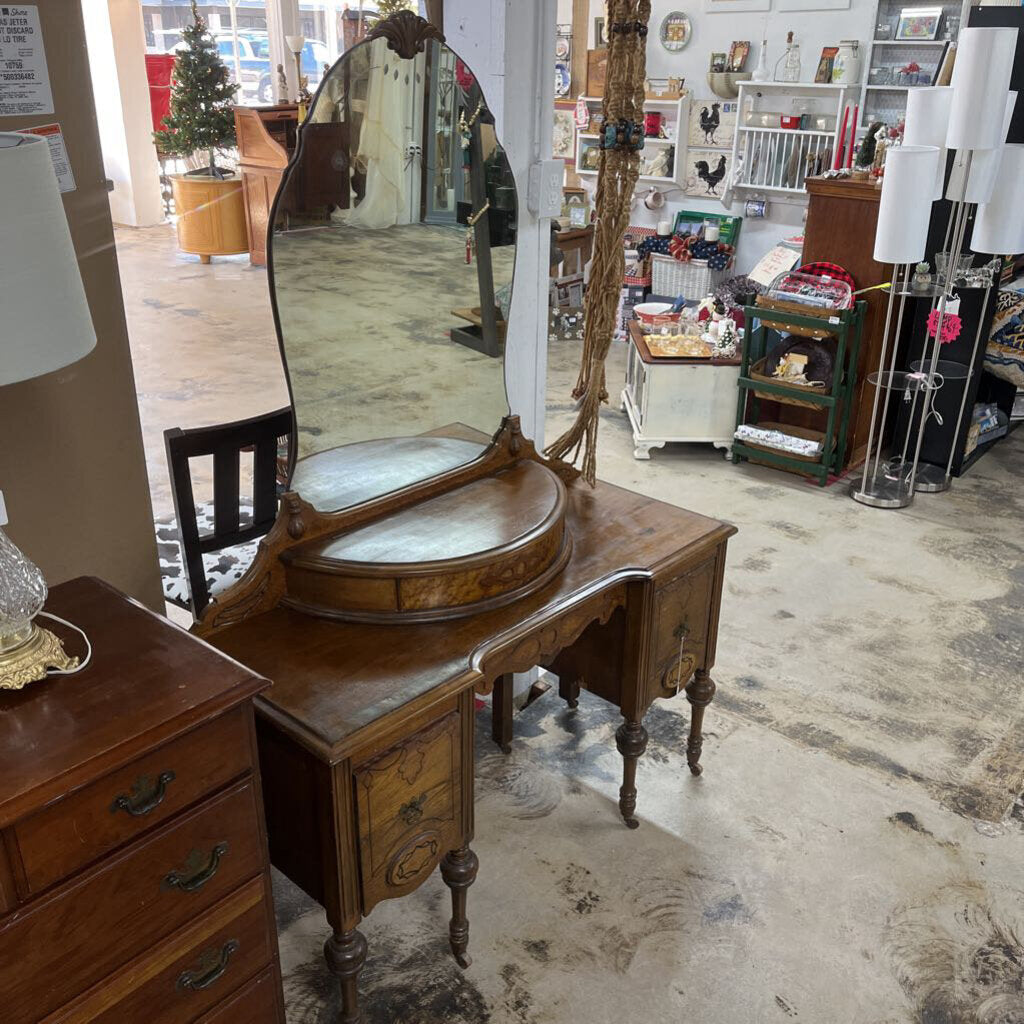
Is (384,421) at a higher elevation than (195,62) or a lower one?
lower

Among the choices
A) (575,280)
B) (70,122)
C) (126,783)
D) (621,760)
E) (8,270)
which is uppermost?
(70,122)

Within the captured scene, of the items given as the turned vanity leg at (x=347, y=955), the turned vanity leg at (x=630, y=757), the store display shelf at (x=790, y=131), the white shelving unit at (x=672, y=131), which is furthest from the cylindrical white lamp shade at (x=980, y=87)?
the turned vanity leg at (x=347, y=955)

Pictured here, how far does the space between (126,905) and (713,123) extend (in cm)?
688

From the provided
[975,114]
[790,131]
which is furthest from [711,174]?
[975,114]

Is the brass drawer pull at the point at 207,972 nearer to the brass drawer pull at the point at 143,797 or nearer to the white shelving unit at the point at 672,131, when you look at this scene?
the brass drawer pull at the point at 143,797

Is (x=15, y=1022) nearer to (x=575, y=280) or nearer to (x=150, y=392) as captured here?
(x=150, y=392)

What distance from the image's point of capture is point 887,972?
7.47 feet

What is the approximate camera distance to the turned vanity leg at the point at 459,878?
2.13m

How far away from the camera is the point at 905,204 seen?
4.12 m

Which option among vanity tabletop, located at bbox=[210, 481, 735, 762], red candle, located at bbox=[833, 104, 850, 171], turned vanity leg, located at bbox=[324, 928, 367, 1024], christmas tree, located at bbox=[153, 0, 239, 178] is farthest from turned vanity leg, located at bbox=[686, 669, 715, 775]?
christmas tree, located at bbox=[153, 0, 239, 178]

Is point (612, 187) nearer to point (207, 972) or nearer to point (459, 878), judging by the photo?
point (459, 878)

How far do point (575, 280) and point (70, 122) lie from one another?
5.81 m

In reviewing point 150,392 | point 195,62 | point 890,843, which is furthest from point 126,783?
point 195,62

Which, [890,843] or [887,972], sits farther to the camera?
[890,843]
